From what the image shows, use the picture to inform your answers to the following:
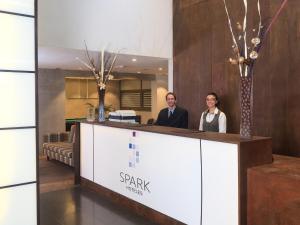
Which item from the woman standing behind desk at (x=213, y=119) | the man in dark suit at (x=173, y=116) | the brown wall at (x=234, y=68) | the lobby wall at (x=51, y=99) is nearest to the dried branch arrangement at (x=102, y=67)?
the man in dark suit at (x=173, y=116)

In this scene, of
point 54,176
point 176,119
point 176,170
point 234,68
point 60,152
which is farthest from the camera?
point 60,152

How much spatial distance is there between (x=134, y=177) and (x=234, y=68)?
2.46 metres

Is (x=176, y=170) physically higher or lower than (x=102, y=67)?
lower

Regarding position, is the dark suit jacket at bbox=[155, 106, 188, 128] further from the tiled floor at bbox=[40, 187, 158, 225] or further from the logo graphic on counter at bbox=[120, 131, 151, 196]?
the tiled floor at bbox=[40, 187, 158, 225]

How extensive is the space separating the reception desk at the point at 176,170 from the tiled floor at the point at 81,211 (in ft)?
0.56

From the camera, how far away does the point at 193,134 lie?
10.5ft

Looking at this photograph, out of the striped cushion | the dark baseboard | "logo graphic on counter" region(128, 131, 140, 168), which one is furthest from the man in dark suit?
the striped cushion

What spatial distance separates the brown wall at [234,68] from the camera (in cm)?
425

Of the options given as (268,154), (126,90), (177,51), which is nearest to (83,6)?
(177,51)

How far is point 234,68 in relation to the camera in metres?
5.04

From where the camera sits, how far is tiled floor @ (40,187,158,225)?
3.58 meters

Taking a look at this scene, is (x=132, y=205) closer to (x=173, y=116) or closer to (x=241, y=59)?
(x=173, y=116)

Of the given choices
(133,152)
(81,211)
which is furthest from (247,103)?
(81,211)

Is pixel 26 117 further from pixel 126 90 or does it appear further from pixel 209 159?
pixel 126 90
